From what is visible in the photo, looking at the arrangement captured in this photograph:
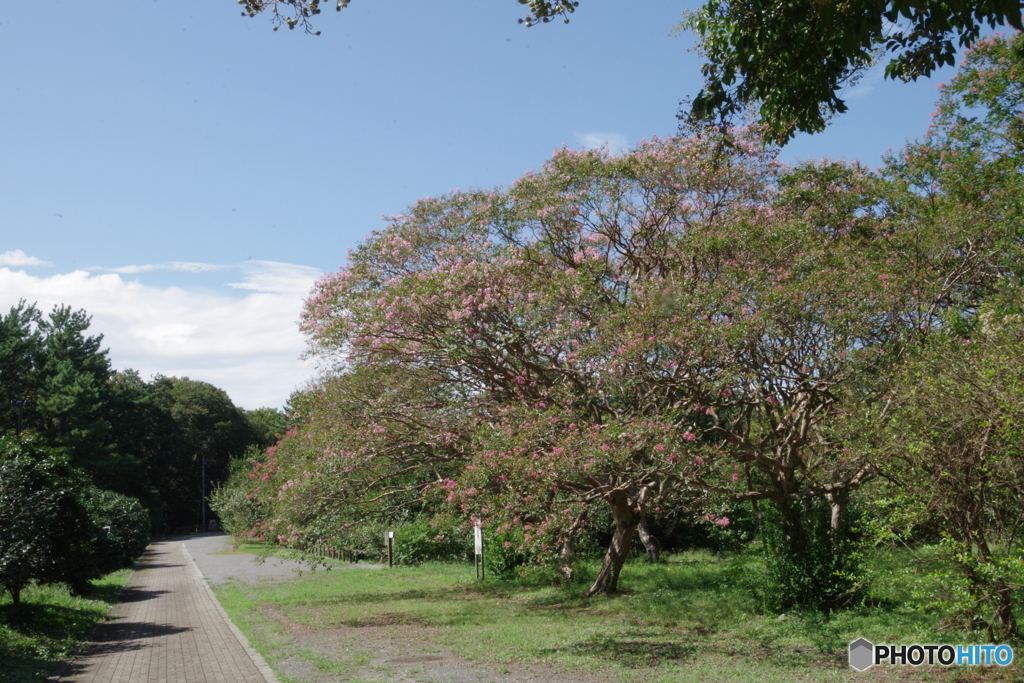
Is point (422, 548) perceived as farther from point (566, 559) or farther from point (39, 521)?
point (39, 521)

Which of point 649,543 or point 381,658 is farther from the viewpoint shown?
point 649,543

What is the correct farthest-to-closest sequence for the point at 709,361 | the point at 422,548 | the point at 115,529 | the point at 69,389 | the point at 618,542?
the point at 69,389 → the point at 115,529 → the point at 422,548 → the point at 618,542 → the point at 709,361

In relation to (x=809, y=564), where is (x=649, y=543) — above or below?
below

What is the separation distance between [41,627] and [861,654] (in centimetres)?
1219

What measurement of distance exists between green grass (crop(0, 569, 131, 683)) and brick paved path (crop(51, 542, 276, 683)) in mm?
286

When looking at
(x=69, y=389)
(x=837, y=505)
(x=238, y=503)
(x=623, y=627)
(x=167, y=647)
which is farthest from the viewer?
(x=69, y=389)

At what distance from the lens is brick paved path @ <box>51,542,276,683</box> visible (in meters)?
9.09

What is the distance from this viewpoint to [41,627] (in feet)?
40.3

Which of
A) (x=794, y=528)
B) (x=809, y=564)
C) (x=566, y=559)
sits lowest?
(x=566, y=559)

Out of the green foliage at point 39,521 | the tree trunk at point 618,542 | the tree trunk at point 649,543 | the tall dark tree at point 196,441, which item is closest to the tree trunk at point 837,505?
the tree trunk at point 618,542

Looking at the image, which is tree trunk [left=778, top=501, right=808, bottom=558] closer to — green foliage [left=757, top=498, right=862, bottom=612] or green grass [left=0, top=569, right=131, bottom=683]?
green foliage [left=757, top=498, right=862, bottom=612]

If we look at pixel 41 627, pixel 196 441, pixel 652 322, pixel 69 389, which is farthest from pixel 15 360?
pixel 652 322
